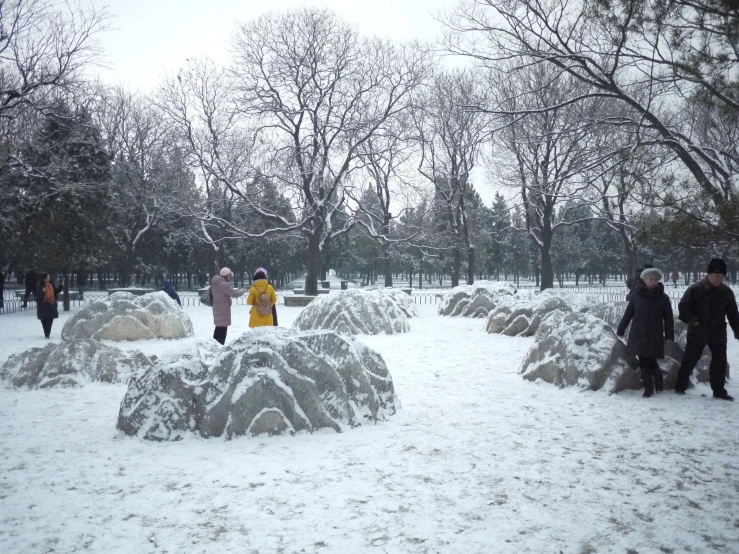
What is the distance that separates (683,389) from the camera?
681 cm

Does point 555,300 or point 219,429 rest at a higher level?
point 555,300

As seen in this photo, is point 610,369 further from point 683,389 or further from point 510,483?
point 510,483

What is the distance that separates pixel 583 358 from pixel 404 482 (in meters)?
4.15

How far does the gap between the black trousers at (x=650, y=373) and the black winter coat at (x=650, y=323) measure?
0.12 meters

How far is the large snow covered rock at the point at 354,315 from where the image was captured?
13.3 meters

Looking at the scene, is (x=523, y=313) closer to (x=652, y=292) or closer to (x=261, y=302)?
(x=652, y=292)

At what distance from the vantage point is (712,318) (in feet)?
21.4

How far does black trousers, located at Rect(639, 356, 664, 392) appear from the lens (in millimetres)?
6672

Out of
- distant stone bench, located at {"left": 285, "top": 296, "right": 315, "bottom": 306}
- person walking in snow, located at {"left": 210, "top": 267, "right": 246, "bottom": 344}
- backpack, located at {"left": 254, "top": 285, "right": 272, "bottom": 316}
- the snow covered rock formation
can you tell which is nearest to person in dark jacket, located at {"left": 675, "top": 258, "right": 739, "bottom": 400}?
the snow covered rock formation

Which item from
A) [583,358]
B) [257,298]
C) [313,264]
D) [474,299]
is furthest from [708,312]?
[313,264]

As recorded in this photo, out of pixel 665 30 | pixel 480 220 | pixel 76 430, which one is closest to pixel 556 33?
pixel 665 30

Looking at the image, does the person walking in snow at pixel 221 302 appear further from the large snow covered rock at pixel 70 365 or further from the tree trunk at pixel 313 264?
the tree trunk at pixel 313 264

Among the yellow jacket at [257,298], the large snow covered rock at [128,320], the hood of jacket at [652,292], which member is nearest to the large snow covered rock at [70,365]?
the yellow jacket at [257,298]

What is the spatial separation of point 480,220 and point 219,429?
5951 centimetres
